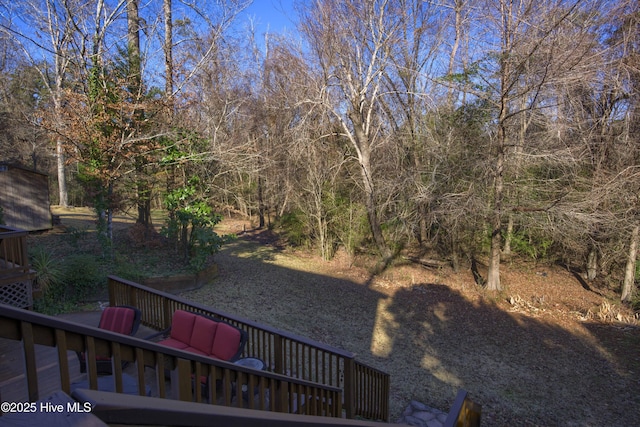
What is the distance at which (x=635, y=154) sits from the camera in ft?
33.5

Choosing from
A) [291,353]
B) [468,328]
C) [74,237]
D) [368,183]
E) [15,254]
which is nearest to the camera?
[291,353]

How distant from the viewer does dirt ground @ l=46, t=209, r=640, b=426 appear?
6262mm

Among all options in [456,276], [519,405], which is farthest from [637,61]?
[519,405]

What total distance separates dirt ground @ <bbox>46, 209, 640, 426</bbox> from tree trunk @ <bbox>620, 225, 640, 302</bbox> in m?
0.41

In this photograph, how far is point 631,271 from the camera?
35.8 ft

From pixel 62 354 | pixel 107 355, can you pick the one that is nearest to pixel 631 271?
pixel 107 355

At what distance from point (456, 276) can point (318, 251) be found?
218 inches

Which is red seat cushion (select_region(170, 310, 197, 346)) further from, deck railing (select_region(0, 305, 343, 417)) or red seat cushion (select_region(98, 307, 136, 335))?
deck railing (select_region(0, 305, 343, 417))

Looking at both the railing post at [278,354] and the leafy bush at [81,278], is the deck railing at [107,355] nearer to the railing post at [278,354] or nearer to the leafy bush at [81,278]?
the railing post at [278,354]

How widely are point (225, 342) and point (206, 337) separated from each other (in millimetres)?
350

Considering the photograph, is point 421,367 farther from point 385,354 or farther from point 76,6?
point 76,6

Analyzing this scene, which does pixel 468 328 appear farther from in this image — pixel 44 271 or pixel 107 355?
pixel 44 271

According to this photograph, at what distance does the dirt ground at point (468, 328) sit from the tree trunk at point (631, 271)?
0.41 metres

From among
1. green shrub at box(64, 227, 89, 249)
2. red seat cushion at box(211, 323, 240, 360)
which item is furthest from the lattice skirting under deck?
green shrub at box(64, 227, 89, 249)
